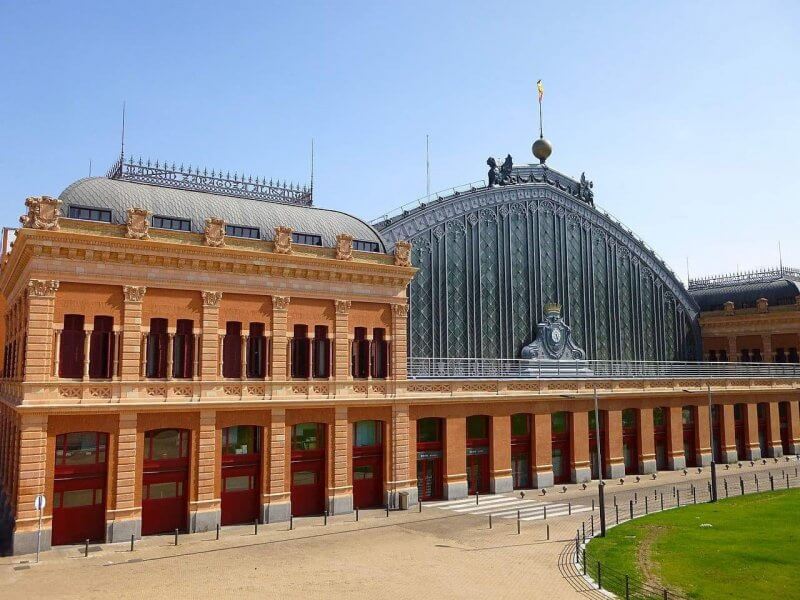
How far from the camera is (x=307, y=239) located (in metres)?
46.0

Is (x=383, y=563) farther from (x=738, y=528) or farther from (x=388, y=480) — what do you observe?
(x=738, y=528)

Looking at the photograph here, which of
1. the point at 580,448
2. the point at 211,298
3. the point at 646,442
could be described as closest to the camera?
the point at 211,298

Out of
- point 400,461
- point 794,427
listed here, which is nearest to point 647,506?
point 400,461

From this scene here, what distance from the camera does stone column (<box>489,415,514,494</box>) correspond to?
1969 inches

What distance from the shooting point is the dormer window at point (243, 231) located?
43.3 metres

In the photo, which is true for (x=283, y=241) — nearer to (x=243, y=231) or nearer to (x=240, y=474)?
(x=243, y=231)

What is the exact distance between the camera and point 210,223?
39.5 m

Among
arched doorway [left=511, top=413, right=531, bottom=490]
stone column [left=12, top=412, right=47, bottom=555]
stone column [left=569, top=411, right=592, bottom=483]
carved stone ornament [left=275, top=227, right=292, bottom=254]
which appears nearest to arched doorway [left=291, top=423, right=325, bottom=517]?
carved stone ornament [left=275, top=227, right=292, bottom=254]

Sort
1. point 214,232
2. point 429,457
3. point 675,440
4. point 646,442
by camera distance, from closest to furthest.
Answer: point 214,232 → point 429,457 → point 646,442 → point 675,440

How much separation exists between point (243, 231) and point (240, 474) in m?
15.2

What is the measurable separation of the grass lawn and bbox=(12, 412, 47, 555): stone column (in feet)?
86.6

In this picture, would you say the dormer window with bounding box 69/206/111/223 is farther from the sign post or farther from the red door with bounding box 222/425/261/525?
the sign post

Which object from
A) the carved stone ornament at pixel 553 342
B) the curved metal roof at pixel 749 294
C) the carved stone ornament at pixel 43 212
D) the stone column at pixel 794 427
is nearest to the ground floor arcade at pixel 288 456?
the carved stone ornament at pixel 553 342

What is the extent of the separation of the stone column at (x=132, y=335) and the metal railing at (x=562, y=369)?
63.5 ft
